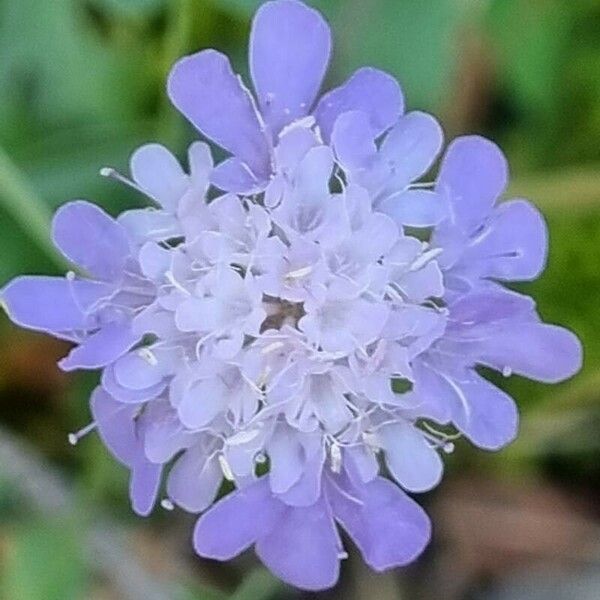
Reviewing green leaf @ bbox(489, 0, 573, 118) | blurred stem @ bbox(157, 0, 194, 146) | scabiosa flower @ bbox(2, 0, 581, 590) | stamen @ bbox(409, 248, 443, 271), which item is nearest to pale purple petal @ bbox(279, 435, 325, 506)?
scabiosa flower @ bbox(2, 0, 581, 590)

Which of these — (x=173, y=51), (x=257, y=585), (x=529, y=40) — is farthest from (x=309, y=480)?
(x=529, y=40)

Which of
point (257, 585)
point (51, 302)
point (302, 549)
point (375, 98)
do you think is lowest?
point (257, 585)

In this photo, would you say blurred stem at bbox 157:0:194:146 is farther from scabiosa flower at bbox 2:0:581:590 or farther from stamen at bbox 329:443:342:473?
stamen at bbox 329:443:342:473

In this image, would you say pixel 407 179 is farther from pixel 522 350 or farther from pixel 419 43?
pixel 419 43

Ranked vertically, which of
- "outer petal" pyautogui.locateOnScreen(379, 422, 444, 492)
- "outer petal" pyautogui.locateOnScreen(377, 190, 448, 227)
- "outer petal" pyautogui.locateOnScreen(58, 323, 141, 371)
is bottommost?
"outer petal" pyautogui.locateOnScreen(379, 422, 444, 492)

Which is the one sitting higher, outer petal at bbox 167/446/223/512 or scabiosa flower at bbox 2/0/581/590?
scabiosa flower at bbox 2/0/581/590

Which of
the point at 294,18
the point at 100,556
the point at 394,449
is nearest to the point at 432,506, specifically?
the point at 100,556

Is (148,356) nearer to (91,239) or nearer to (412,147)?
(91,239)
